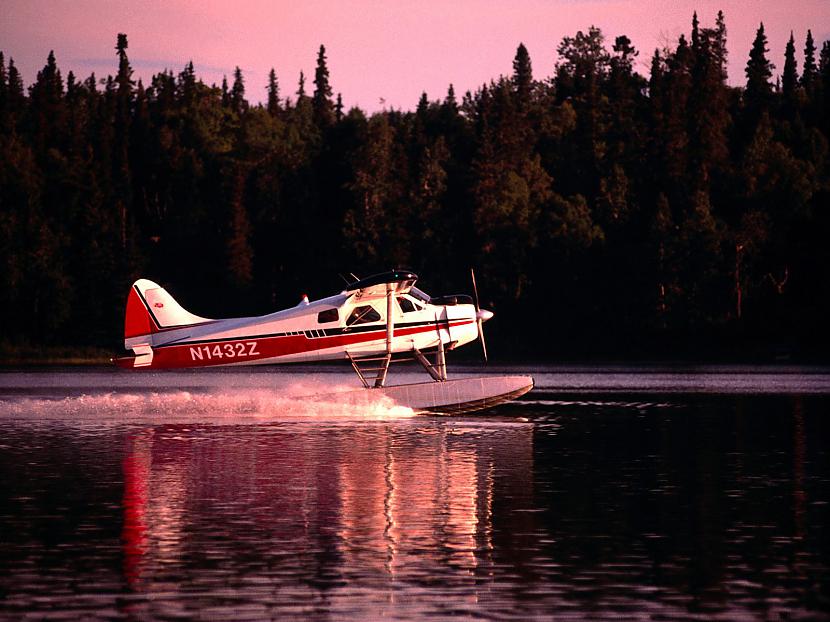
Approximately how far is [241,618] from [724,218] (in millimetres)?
96882

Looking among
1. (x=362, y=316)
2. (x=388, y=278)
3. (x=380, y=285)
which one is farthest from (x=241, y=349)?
(x=388, y=278)

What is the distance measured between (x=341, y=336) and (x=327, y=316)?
→ 518mm

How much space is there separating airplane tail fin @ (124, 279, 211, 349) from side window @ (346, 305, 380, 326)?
308 cm

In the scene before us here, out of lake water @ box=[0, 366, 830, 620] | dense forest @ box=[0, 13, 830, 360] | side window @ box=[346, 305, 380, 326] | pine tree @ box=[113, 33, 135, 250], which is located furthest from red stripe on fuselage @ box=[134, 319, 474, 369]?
pine tree @ box=[113, 33, 135, 250]

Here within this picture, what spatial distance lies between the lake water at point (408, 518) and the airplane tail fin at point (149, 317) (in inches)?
74.7

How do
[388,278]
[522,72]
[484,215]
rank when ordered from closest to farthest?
[388,278], [484,215], [522,72]

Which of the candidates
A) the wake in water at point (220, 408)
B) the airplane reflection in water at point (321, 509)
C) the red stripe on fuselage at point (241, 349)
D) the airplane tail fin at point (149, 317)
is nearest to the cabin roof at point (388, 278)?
the red stripe on fuselage at point (241, 349)

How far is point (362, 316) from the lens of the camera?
30500mm

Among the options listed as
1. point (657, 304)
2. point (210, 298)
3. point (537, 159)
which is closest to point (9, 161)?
point (210, 298)

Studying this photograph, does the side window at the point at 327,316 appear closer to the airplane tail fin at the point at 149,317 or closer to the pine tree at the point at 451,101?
the airplane tail fin at the point at 149,317

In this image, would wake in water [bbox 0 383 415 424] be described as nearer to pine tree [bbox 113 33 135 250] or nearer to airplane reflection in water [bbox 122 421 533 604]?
airplane reflection in water [bbox 122 421 533 604]

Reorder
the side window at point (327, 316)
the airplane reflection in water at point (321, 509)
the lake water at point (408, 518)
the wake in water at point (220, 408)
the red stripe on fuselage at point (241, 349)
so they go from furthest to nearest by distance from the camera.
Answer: the wake in water at point (220, 408) → the side window at point (327, 316) → the red stripe on fuselage at point (241, 349) → the airplane reflection in water at point (321, 509) → the lake water at point (408, 518)

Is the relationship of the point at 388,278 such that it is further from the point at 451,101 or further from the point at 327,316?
the point at 451,101

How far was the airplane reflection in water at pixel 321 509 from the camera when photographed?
1230cm
